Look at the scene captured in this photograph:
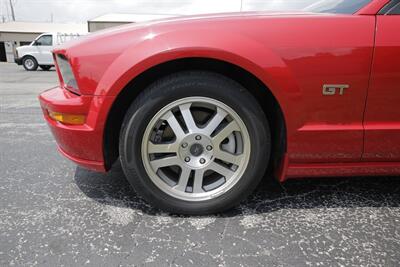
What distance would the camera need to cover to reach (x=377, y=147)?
1.86 metres

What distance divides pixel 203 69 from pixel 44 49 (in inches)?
684

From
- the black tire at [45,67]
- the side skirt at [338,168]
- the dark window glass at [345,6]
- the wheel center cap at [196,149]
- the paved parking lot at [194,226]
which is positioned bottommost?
the black tire at [45,67]

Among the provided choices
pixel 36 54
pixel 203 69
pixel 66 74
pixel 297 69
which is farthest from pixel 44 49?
pixel 297 69

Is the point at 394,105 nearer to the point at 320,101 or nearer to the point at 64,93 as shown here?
the point at 320,101

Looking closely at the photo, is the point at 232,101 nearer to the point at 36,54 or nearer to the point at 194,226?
the point at 194,226

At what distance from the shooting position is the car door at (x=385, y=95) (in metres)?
1.70

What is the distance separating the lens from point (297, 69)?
1.72 meters

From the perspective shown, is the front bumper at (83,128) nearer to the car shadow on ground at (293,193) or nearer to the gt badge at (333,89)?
the car shadow on ground at (293,193)

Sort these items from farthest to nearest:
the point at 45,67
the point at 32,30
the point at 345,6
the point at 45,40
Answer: the point at 32,30 → the point at 45,67 → the point at 45,40 → the point at 345,6

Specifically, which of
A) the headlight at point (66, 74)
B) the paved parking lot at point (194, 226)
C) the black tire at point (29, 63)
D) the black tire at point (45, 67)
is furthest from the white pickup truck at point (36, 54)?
the headlight at point (66, 74)

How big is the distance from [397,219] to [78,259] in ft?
5.81

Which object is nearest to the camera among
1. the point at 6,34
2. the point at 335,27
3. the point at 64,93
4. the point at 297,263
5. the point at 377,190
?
the point at 297,263

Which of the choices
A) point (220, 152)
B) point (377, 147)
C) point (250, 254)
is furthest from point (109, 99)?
point (377, 147)

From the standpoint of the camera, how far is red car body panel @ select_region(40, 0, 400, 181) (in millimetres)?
1709
